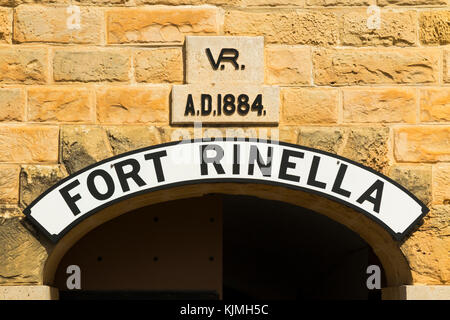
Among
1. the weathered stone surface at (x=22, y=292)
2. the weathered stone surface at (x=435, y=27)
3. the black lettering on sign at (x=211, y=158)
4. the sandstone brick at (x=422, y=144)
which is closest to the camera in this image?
the weathered stone surface at (x=22, y=292)

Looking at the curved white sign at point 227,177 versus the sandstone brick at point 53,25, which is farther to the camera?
the sandstone brick at point 53,25

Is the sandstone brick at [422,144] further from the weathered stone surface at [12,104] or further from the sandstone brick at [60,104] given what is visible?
the weathered stone surface at [12,104]

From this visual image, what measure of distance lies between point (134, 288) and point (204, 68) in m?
1.85

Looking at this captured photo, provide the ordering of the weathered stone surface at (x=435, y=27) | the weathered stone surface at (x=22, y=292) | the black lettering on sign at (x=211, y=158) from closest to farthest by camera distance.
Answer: the weathered stone surface at (x=22, y=292) < the black lettering on sign at (x=211, y=158) < the weathered stone surface at (x=435, y=27)

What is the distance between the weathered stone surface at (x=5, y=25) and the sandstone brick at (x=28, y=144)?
59 centimetres

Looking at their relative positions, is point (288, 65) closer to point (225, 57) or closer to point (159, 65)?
point (225, 57)

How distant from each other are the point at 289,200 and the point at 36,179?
165 cm

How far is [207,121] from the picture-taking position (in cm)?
564

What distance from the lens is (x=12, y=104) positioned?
570 centimetres

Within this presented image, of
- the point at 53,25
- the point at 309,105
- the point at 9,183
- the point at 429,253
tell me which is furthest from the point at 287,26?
the point at 9,183

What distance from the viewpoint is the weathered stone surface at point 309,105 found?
5691mm

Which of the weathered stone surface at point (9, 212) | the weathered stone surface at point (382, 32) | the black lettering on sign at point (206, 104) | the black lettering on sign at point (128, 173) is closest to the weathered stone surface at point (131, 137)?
the black lettering on sign at point (128, 173)

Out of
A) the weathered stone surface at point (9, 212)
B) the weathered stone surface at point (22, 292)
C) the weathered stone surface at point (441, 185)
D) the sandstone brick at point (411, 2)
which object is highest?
the sandstone brick at point (411, 2)

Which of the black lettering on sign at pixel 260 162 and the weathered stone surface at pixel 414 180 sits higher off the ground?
the black lettering on sign at pixel 260 162
